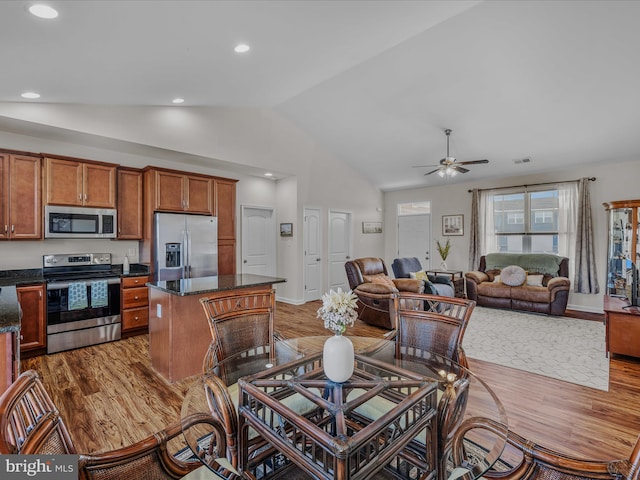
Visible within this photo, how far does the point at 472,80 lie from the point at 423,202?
414 centimetres

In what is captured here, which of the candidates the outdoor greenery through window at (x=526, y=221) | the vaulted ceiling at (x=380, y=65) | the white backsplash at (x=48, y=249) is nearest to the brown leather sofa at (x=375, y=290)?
the vaulted ceiling at (x=380, y=65)

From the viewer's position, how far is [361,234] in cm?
791

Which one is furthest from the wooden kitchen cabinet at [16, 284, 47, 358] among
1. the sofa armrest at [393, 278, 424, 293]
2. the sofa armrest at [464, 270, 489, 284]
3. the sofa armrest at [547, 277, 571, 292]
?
the sofa armrest at [547, 277, 571, 292]

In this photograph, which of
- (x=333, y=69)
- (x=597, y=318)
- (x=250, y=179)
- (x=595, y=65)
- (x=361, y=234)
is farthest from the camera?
(x=361, y=234)

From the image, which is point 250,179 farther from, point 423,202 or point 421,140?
point 423,202

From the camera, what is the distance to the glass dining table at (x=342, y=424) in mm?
1038

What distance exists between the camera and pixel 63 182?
12.6 ft

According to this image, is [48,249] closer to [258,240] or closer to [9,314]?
[9,314]

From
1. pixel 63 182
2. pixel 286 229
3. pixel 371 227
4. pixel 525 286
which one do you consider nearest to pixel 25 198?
pixel 63 182

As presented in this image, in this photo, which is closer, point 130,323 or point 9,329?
point 9,329

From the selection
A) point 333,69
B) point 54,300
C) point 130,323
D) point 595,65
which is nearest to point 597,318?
point 595,65

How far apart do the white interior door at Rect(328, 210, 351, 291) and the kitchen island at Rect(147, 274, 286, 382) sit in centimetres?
416

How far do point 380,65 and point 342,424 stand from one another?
4.25 meters

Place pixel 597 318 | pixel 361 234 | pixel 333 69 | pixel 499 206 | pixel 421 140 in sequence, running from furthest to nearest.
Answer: pixel 361 234
pixel 499 206
pixel 421 140
pixel 597 318
pixel 333 69
